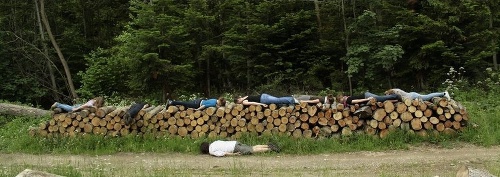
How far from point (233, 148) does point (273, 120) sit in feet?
4.28

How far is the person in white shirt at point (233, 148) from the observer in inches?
396

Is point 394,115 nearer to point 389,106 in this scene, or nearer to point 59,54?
point 389,106

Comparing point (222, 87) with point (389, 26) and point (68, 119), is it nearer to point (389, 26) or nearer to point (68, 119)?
point (389, 26)

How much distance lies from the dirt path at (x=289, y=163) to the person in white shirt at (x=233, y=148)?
19 centimetres

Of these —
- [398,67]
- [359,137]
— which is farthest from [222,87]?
[359,137]

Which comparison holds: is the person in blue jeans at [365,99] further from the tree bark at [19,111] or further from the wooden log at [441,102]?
the tree bark at [19,111]

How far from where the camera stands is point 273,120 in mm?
10898

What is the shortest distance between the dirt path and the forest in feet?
18.6

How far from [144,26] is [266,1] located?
4.55m

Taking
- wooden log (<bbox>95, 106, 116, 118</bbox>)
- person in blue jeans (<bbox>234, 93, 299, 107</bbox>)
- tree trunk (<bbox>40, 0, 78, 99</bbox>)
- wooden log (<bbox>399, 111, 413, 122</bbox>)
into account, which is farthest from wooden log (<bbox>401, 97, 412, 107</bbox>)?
tree trunk (<bbox>40, 0, 78, 99</bbox>)

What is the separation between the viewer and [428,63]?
1596 cm

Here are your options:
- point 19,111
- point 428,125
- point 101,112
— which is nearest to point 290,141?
point 428,125

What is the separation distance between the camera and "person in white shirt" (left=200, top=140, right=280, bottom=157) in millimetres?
10070

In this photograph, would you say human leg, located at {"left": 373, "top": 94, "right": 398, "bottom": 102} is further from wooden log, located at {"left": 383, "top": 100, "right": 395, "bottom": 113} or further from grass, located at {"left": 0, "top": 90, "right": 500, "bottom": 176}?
grass, located at {"left": 0, "top": 90, "right": 500, "bottom": 176}
